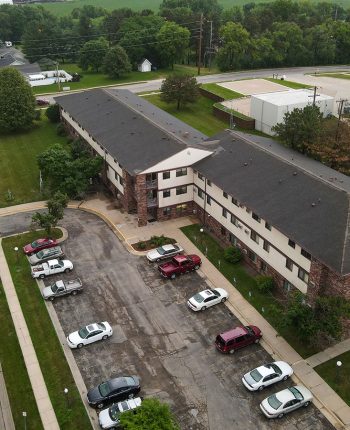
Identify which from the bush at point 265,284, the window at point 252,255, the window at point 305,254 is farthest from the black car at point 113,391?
the window at point 252,255

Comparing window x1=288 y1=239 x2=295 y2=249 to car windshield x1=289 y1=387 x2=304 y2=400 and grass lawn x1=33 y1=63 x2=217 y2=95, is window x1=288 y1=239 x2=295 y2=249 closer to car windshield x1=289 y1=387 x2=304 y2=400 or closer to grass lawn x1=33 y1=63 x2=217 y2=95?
car windshield x1=289 y1=387 x2=304 y2=400

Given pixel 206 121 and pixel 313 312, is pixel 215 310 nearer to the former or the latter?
pixel 313 312

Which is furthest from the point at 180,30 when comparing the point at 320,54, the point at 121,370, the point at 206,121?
the point at 121,370

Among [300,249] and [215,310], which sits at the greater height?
[300,249]

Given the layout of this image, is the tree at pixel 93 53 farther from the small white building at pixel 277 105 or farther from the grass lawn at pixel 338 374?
the grass lawn at pixel 338 374

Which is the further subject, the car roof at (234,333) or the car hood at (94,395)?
the car roof at (234,333)

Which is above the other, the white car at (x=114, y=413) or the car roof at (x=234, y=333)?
the car roof at (x=234, y=333)
